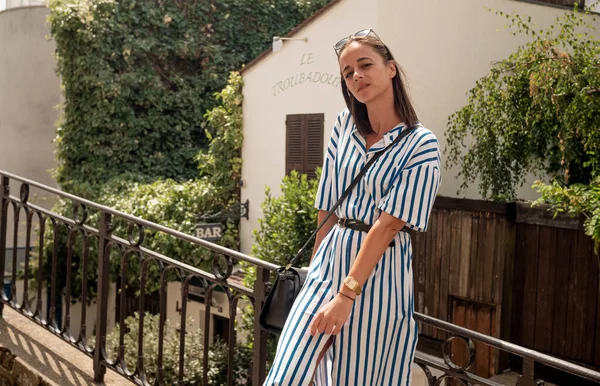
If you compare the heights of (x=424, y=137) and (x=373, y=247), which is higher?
(x=424, y=137)

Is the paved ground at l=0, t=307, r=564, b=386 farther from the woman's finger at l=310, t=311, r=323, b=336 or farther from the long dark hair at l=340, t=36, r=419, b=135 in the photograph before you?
the long dark hair at l=340, t=36, r=419, b=135

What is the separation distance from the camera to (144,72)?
14984 mm

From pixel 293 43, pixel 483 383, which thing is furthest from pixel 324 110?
pixel 483 383

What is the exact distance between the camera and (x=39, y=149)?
1903cm

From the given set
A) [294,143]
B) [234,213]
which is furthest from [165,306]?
[234,213]

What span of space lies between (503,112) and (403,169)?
679 centimetres

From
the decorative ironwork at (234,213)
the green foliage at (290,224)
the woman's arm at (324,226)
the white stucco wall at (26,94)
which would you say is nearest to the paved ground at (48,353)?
the woman's arm at (324,226)

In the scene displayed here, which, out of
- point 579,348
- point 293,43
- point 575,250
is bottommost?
point 579,348

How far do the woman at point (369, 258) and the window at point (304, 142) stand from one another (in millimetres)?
8557

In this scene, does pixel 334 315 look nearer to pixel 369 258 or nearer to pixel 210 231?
pixel 369 258

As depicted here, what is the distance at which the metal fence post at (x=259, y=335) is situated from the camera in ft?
9.87

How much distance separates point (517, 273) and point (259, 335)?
5894mm

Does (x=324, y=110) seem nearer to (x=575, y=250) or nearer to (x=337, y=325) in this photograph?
(x=575, y=250)

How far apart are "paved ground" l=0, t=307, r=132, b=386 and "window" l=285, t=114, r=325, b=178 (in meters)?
6.78
